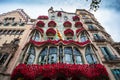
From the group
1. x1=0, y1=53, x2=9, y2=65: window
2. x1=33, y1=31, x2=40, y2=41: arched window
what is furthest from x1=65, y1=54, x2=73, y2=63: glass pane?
x1=0, y1=53, x2=9, y2=65: window

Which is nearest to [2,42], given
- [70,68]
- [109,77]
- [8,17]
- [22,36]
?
[22,36]

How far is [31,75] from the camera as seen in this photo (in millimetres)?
18047

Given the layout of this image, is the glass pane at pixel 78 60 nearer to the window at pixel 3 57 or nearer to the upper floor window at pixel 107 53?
the upper floor window at pixel 107 53

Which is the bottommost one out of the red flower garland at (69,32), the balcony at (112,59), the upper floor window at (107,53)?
the balcony at (112,59)

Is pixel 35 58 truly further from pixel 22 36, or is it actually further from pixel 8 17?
pixel 8 17

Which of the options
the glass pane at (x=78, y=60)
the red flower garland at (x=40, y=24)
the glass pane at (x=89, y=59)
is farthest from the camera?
the red flower garland at (x=40, y=24)

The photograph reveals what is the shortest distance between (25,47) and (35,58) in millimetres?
3227

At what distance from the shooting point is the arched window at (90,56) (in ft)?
73.2

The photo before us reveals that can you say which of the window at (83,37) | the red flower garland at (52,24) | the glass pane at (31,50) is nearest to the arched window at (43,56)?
the glass pane at (31,50)

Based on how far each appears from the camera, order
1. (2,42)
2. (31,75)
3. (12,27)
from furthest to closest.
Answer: (12,27) < (2,42) < (31,75)

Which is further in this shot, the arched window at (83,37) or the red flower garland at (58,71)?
the arched window at (83,37)

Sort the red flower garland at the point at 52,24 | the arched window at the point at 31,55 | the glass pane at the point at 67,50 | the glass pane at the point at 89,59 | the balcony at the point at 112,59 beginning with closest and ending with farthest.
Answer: the balcony at the point at 112,59
the arched window at the point at 31,55
the glass pane at the point at 89,59
the glass pane at the point at 67,50
the red flower garland at the point at 52,24

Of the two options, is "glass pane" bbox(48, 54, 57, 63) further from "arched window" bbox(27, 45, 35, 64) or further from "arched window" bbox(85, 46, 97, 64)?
"arched window" bbox(85, 46, 97, 64)

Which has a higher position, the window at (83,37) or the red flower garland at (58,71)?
the window at (83,37)
